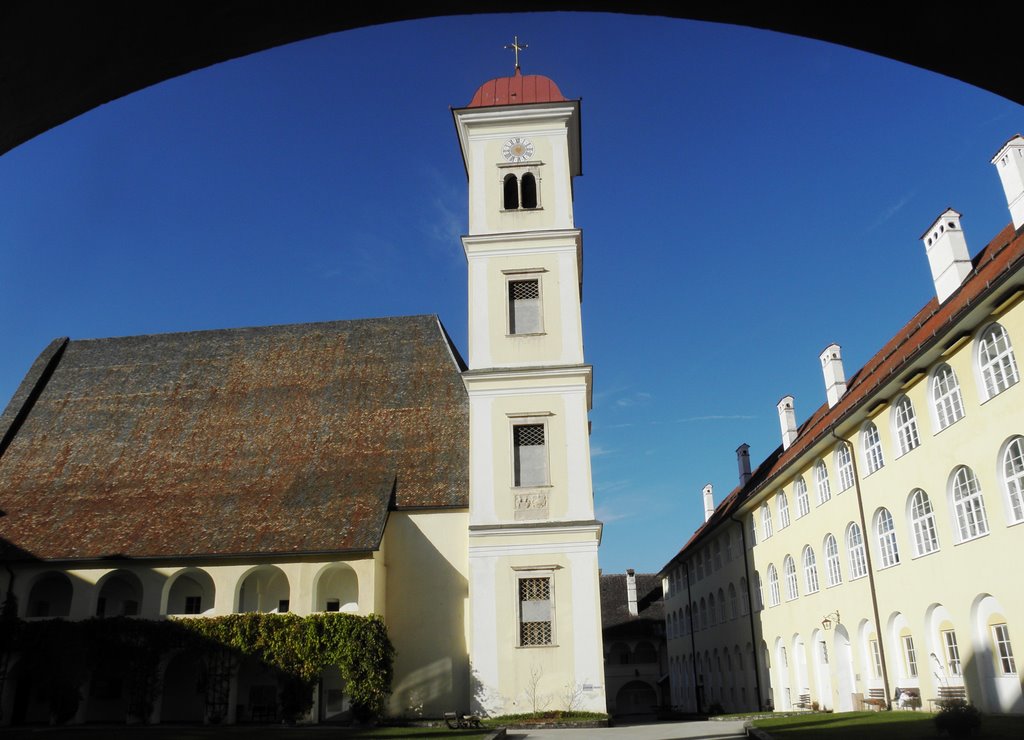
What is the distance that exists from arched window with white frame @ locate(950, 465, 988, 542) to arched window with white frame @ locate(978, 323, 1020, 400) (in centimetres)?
236

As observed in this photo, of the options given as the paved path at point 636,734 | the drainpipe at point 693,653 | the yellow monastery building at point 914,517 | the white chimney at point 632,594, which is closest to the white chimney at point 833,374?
the yellow monastery building at point 914,517

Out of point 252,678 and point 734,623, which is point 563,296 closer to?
point 252,678

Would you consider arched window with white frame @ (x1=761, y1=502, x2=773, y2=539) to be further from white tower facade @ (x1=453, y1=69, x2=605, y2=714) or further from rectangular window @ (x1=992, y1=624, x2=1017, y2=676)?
rectangular window @ (x1=992, y1=624, x2=1017, y2=676)

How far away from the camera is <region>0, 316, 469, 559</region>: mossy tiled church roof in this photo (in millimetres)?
28719

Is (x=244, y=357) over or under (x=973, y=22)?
over

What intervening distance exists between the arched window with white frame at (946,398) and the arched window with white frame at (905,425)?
113 centimetres

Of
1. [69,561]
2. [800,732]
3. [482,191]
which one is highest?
[482,191]

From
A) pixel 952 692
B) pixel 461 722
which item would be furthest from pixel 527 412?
pixel 952 692

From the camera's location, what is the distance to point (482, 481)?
90.1 ft

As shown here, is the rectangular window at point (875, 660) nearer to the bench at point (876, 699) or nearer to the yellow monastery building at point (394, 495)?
the bench at point (876, 699)

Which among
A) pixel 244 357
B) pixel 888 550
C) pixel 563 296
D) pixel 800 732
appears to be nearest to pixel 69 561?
pixel 244 357

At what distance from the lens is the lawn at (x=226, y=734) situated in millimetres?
19453

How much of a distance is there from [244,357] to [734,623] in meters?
27.0

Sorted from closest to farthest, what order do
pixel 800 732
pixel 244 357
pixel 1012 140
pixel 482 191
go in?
pixel 800 732 → pixel 1012 140 → pixel 482 191 → pixel 244 357
